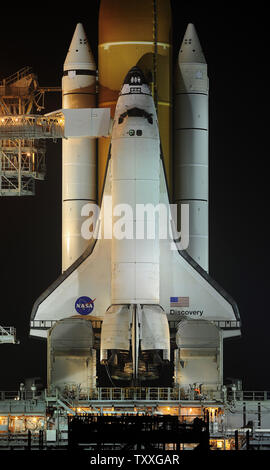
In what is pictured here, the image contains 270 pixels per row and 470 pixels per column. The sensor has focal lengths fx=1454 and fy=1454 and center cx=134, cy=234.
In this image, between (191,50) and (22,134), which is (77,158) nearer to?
(22,134)

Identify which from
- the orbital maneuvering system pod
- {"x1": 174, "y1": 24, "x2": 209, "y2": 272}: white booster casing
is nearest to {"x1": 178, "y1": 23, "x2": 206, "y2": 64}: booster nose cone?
{"x1": 174, "y1": 24, "x2": 209, "y2": 272}: white booster casing

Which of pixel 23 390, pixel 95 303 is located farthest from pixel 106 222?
pixel 23 390

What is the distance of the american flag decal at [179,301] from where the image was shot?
149 feet

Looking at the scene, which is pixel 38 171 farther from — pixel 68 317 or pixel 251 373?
pixel 251 373

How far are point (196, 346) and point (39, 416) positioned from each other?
510cm

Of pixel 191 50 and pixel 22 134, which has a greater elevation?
pixel 191 50

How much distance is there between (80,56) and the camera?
154 feet

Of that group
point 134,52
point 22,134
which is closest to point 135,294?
point 22,134

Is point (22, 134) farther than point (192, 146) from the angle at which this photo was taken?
Yes

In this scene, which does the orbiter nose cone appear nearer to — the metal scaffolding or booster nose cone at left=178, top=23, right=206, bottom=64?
booster nose cone at left=178, top=23, right=206, bottom=64

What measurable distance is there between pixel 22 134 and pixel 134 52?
4.52 meters

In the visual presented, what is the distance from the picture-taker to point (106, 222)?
4488 cm

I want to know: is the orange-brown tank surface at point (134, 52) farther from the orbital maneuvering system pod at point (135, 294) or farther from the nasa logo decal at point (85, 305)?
the nasa logo decal at point (85, 305)

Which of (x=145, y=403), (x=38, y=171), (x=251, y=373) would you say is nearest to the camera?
(x=145, y=403)
